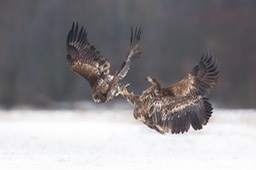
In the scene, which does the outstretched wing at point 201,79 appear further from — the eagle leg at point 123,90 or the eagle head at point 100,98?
the eagle head at point 100,98

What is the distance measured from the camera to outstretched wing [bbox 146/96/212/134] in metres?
5.91

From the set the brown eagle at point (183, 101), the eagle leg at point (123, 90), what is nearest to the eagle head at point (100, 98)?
the eagle leg at point (123, 90)

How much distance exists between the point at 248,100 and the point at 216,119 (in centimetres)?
352

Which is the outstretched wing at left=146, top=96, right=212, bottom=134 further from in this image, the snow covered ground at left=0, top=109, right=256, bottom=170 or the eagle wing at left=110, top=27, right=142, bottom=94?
the snow covered ground at left=0, top=109, right=256, bottom=170

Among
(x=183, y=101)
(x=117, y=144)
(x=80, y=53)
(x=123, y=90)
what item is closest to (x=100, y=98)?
(x=123, y=90)

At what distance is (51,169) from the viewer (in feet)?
33.0

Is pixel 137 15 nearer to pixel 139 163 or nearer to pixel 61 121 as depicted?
pixel 61 121

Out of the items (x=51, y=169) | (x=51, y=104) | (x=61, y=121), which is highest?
(x=51, y=169)

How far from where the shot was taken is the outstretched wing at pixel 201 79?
19.7 ft

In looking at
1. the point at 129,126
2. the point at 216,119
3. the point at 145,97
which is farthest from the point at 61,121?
the point at 145,97

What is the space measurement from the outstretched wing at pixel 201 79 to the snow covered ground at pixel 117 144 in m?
4.44

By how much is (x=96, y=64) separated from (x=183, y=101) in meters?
1.08

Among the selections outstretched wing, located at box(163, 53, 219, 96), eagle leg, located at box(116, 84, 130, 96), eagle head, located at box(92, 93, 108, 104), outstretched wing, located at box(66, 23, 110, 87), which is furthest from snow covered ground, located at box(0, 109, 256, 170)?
eagle leg, located at box(116, 84, 130, 96)

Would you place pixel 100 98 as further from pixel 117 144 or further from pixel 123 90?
pixel 117 144
